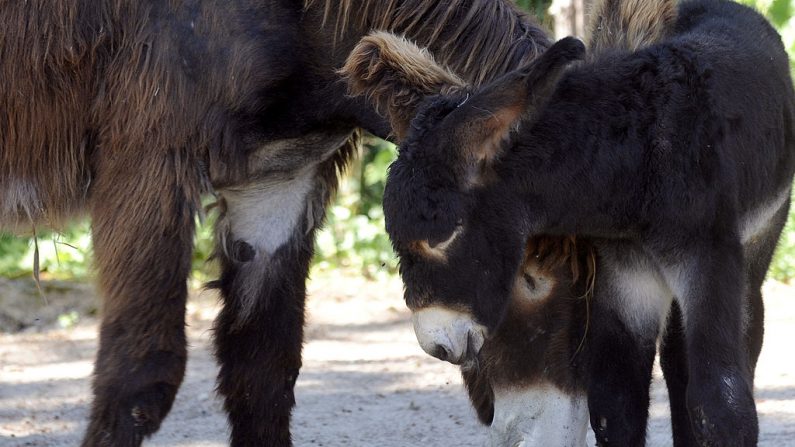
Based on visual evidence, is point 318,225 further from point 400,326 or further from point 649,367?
point 400,326

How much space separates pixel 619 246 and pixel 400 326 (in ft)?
13.2

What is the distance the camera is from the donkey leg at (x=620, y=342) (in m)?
3.62

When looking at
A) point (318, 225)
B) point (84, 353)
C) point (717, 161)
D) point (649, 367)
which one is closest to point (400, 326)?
point (84, 353)

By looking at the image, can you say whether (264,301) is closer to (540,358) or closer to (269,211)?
(269,211)

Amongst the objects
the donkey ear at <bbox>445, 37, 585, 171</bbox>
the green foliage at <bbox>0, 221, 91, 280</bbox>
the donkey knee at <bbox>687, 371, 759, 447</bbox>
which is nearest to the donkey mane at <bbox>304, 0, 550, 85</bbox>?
the donkey ear at <bbox>445, 37, 585, 171</bbox>

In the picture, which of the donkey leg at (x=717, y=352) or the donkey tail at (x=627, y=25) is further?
the donkey tail at (x=627, y=25)

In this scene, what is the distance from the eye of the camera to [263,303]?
14.1 feet

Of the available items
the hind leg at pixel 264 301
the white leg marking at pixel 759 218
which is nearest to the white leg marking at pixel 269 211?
the hind leg at pixel 264 301

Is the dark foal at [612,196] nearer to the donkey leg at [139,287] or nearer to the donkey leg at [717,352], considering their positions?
the donkey leg at [717,352]

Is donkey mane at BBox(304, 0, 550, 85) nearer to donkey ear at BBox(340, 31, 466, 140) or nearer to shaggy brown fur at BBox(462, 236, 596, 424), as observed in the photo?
donkey ear at BBox(340, 31, 466, 140)

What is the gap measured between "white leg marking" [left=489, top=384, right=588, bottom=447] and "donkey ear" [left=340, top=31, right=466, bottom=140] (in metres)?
0.86

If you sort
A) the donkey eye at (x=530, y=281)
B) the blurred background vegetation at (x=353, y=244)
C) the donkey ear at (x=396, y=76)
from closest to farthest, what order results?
the donkey ear at (x=396, y=76), the donkey eye at (x=530, y=281), the blurred background vegetation at (x=353, y=244)

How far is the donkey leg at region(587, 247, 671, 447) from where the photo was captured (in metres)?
3.62

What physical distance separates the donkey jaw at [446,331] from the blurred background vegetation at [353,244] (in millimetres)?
5059
